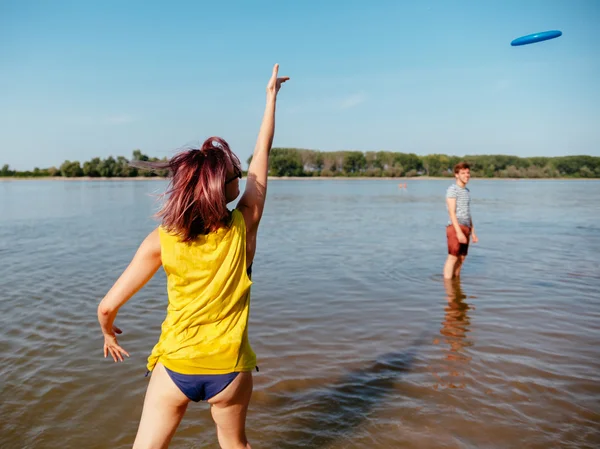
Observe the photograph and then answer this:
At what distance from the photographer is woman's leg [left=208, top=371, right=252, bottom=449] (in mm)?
2418

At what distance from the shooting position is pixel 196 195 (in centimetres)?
221

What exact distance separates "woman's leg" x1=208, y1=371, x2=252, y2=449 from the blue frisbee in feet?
26.9

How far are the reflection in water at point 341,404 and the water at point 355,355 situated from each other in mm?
18

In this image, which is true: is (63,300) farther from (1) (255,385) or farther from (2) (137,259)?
(2) (137,259)

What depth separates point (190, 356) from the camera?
2330 millimetres

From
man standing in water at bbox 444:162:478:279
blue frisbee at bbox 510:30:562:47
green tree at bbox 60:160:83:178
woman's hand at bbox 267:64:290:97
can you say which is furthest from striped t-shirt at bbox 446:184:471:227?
green tree at bbox 60:160:83:178

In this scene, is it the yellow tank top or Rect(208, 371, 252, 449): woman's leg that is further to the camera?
Rect(208, 371, 252, 449): woman's leg

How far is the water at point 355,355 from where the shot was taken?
4.09 meters

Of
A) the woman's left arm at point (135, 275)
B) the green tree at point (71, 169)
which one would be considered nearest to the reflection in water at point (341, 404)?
the woman's left arm at point (135, 275)

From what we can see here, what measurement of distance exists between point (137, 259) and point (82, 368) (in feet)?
12.6

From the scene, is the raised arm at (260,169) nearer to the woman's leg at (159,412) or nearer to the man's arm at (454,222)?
the woman's leg at (159,412)

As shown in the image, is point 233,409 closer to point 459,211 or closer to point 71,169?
point 459,211

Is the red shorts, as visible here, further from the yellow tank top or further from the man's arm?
the yellow tank top

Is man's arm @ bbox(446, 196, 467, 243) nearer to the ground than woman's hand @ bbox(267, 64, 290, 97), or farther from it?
nearer to the ground
